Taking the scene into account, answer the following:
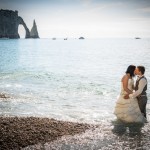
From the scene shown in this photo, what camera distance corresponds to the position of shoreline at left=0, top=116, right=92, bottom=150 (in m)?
11.5

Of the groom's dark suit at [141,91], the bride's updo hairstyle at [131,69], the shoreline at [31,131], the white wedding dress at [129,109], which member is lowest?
the shoreline at [31,131]

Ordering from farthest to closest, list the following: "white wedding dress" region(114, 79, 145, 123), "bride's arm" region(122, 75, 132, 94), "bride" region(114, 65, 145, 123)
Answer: "white wedding dress" region(114, 79, 145, 123) < "bride" region(114, 65, 145, 123) < "bride's arm" region(122, 75, 132, 94)

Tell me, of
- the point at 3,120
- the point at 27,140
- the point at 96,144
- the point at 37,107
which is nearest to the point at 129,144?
the point at 96,144

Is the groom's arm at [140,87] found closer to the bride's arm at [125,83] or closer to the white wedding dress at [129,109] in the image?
the bride's arm at [125,83]

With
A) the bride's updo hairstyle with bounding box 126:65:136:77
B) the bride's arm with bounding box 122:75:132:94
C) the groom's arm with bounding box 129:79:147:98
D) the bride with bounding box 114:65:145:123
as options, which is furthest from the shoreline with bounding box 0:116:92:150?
the bride's updo hairstyle with bounding box 126:65:136:77

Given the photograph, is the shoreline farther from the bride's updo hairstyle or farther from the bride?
the bride's updo hairstyle

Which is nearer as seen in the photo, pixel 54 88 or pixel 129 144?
pixel 129 144

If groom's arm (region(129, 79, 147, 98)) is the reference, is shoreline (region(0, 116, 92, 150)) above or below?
below

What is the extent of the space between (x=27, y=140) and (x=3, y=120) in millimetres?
2975

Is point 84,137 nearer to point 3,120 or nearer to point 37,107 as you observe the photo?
point 3,120

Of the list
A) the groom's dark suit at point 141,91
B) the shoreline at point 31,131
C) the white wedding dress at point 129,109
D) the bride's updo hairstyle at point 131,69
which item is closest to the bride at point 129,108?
the white wedding dress at point 129,109

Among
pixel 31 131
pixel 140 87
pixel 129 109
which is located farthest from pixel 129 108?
pixel 31 131

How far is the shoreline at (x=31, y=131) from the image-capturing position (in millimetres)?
11523

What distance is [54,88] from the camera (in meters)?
29.1
